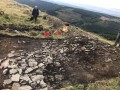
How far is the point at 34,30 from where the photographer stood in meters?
27.6

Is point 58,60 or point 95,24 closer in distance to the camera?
point 58,60

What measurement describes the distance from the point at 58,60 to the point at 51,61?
59 cm

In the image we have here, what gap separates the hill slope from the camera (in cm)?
1568

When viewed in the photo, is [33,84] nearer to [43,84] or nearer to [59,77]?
[43,84]

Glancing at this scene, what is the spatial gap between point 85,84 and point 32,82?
3187 mm

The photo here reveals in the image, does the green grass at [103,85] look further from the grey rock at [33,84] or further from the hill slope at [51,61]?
the grey rock at [33,84]

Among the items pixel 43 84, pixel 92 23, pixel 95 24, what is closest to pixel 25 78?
pixel 43 84

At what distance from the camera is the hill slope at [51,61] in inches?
617

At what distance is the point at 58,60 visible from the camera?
732 inches

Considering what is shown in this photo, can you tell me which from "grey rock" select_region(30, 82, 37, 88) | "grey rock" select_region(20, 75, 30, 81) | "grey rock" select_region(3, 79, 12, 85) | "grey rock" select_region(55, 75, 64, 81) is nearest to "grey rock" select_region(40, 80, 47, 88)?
"grey rock" select_region(30, 82, 37, 88)

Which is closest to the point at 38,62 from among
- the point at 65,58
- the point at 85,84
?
the point at 65,58

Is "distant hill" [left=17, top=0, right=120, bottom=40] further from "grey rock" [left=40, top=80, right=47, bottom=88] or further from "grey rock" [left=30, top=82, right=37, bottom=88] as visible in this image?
"grey rock" [left=30, top=82, right=37, bottom=88]

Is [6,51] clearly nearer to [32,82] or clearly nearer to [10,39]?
[10,39]

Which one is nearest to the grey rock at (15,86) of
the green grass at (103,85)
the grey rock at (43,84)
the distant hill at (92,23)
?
the grey rock at (43,84)
